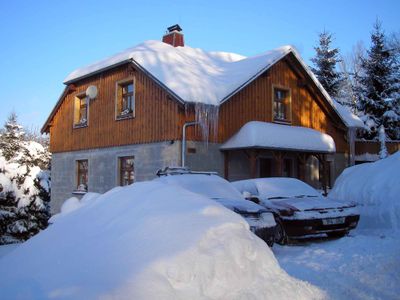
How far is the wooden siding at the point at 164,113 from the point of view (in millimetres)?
15742

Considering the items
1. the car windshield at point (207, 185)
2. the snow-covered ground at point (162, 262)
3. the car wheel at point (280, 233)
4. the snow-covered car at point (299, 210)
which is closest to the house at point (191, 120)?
the snow-covered car at point (299, 210)

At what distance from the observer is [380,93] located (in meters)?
26.9

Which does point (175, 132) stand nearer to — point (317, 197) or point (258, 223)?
point (317, 197)

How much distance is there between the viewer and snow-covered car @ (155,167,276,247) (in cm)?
782

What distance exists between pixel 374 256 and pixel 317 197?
312 cm

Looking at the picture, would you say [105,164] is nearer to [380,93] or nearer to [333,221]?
[333,221]

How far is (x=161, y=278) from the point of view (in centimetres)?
383

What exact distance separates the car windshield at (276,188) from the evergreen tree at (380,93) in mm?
17418

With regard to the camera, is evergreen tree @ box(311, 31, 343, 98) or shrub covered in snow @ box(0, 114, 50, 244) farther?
evergreen tree @ box(311, 31, 343, 98)

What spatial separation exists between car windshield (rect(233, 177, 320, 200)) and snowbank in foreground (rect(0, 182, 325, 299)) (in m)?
4.98

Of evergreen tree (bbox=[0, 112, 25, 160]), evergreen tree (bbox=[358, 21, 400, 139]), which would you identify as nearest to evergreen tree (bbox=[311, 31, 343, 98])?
evergreen tree (bbox=[358, 21, 400, 139])

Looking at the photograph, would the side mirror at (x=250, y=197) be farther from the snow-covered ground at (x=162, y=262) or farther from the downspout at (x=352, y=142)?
the downspout at (x=352, y=142)

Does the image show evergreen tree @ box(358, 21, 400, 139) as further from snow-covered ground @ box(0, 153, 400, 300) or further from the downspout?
snow-covered ground @ box(0, 153, 400, 300)

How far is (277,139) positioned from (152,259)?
39.8 feet
